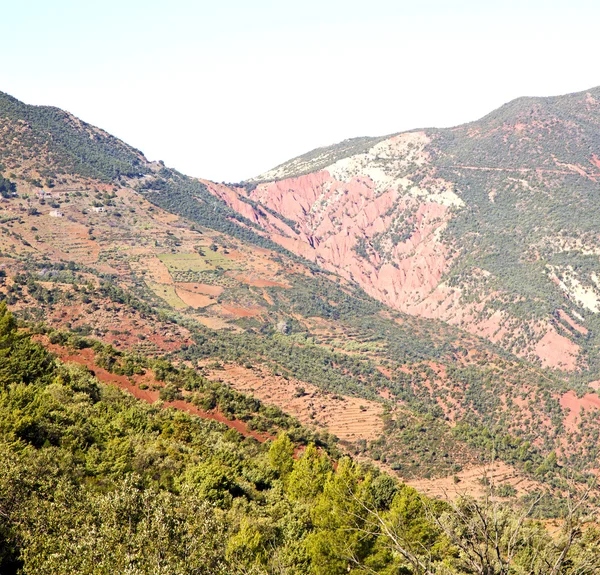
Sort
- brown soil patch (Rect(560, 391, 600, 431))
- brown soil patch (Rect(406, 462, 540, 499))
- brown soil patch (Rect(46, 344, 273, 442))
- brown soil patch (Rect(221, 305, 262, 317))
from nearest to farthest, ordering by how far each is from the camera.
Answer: brown soil patch (Rect(46, 344, 273, 442)) → brown soil patch (Rect(406, 462, 540, 499)) → brown soil patch (Rect(560, 391, 600, 431)) → brown soil patch (Rect(221, 305, 262, 317))

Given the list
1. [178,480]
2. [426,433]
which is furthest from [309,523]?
[426,433]

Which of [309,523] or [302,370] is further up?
[309,523]

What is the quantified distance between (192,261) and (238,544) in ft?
483

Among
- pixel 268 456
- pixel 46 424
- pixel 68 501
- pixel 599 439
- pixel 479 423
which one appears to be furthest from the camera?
pixel 479 423

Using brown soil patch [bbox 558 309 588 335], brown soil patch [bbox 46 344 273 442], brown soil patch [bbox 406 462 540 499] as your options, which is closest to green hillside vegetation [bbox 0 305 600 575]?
brown soil patch [bbox 46 344 273 442]

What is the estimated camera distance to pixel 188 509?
20734mm

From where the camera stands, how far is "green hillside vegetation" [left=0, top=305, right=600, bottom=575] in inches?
656

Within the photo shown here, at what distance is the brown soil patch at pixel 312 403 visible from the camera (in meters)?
84.3

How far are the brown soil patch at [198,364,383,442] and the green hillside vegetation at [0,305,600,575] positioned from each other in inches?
1038

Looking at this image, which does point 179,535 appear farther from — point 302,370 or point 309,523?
point 302,370

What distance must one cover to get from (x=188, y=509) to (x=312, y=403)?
231ft

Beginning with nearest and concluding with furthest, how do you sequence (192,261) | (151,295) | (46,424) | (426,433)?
(46,424) < (426,433) < (151,295) < (192,261)

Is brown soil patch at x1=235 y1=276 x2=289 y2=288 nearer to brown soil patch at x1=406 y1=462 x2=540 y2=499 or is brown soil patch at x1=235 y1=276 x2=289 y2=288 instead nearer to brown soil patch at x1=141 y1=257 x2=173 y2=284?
brown soil patch at x1=141 y1=257 x2=173 y2=284

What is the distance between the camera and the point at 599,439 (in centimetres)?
9619
